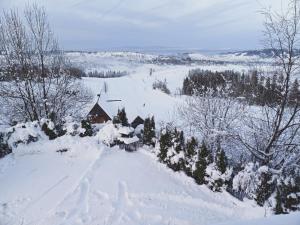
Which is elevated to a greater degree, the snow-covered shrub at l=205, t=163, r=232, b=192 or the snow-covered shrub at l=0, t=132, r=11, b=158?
the snow-covered shrub at l=0, t=132, r=11, b=158

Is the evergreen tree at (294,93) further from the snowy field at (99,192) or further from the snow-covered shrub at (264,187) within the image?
the snowy field at (99,192)

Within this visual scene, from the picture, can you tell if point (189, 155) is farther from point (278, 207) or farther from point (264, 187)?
point (278, 207)

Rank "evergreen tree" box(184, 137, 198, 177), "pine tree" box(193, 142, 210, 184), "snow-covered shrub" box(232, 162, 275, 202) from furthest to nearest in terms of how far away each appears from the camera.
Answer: "evergreen tree" box(184, 137, 198, 177) < "pine tree" box(193, 142, 210, 184) < "snow-covered shrub" box(232, 162, 275, 202)

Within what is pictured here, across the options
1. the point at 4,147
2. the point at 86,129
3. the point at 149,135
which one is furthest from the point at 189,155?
the point at 4,147

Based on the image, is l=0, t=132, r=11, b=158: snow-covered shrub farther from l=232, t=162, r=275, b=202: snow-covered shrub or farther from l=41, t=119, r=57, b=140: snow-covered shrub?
l=232, t=162, r=275, b=202: snow-covered shrub

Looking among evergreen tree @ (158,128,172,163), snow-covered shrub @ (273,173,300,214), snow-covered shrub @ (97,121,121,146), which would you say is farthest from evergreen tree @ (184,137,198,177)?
snow-covered shrub @ (97,121,121,146)

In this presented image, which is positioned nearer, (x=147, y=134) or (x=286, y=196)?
(x=286, y=196)

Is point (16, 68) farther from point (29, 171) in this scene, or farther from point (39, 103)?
point (29, 171)
